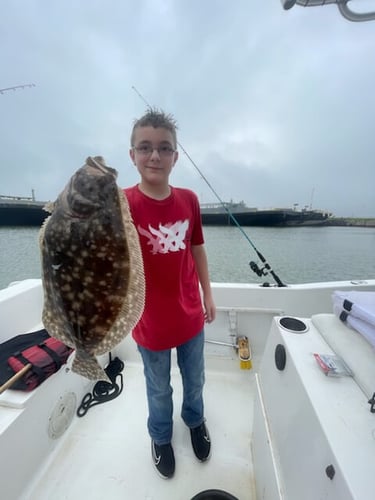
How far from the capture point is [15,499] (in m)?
1.29

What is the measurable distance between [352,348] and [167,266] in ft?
2.92

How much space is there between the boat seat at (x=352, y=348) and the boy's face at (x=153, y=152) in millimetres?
1084

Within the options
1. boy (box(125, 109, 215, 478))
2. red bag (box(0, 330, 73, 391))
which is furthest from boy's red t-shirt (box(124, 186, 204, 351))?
red bag (box(0, 330, 73, 391))

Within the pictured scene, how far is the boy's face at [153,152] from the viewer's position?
39.9 inches

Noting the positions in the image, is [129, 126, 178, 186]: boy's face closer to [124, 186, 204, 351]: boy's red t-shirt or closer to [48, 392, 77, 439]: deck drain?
[124, 186, 204, 351]: boy's red t-shirt

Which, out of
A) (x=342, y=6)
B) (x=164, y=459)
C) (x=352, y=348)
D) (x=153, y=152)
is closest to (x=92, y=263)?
(x=153, y=152)

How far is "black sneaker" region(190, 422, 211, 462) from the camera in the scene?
1529 millimetres

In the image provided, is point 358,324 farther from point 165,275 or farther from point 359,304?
point 165,275

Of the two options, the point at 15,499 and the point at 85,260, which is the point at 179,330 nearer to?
the point at 85,260

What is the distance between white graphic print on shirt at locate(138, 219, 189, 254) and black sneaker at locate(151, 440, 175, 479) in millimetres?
1286

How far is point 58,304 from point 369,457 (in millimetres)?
1013

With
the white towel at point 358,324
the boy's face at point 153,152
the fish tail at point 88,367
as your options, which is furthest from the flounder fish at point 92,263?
the white towel at point 358,324

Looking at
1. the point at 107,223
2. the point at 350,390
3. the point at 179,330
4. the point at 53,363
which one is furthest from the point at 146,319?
the point at 350,390

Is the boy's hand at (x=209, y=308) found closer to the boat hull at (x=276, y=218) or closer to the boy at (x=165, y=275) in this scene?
the boy at (x=165, y=275)
